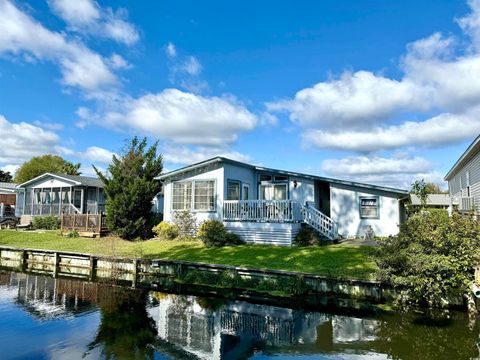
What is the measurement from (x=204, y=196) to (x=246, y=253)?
597 cm

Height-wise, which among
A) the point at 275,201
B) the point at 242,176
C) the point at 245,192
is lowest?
the point at 275,201

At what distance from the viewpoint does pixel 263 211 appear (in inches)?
740

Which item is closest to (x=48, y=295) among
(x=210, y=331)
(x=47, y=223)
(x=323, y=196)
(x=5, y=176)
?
(x=210, y=331)

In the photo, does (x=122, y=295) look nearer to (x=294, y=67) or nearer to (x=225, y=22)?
Answer: (x=225, y=22)

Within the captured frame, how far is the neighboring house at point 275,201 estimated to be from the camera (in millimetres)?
18609

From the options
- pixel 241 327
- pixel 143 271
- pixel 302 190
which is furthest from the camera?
pixel 302 190

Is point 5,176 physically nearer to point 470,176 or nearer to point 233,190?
point 233,190

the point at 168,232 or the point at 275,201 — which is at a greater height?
the point at 275,201

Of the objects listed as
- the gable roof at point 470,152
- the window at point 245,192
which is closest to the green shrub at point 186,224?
the window at point 245,192

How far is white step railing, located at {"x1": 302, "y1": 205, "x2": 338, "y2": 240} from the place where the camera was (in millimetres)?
18753

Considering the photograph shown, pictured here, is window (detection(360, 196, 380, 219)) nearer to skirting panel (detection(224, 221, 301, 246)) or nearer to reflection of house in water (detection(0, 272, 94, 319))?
skirting panel (detection(224, 221, 301, 246))

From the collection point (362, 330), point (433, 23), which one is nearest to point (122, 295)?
point (362, 330)

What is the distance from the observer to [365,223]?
20.5m

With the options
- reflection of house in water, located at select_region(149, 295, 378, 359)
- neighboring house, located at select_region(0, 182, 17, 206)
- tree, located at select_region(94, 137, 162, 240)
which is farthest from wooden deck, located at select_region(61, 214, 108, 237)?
neighboring house, located at select_region(0, 182, 17, 206)
